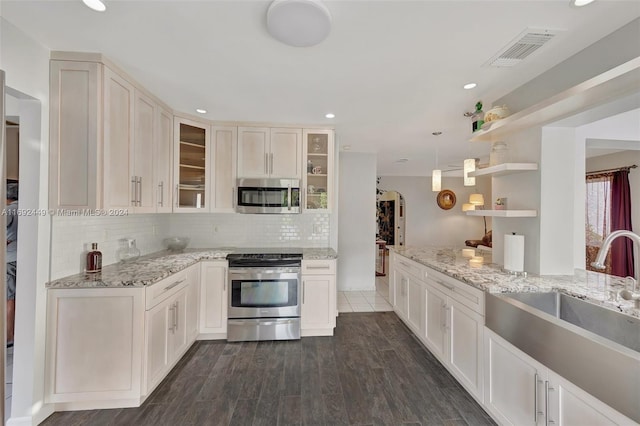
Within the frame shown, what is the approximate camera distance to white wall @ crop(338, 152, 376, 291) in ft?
16.5

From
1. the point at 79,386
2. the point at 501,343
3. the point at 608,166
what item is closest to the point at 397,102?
the point at 501,343

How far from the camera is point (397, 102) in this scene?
2.62 m

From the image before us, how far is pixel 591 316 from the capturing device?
61.2 inches

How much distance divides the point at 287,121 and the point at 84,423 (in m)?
3.20

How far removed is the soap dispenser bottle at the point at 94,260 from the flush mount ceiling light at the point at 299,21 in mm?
2191

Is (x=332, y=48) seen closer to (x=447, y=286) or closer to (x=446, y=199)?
(x=447, y=286)

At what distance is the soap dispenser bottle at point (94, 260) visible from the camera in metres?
2.14

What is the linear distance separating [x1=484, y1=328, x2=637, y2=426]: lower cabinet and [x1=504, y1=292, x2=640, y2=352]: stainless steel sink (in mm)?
385

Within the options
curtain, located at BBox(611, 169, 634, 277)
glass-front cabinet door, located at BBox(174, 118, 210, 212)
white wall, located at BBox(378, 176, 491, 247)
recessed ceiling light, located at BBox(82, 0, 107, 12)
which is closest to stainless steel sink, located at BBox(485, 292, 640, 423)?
recessed ceiling light, located at BBox(82, 0, 107, 12)

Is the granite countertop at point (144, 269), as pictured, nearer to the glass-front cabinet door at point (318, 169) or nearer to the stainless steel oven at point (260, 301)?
the stainless steel oven at point (260, 301)

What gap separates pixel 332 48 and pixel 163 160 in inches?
85.6

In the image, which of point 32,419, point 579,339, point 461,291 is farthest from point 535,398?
point 32,419

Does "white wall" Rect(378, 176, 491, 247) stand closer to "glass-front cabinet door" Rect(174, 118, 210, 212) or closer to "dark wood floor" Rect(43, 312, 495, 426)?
"dark wood floor" Rect(43, 312, 495, 426)

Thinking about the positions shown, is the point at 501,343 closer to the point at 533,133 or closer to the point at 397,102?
the point at 533,133
